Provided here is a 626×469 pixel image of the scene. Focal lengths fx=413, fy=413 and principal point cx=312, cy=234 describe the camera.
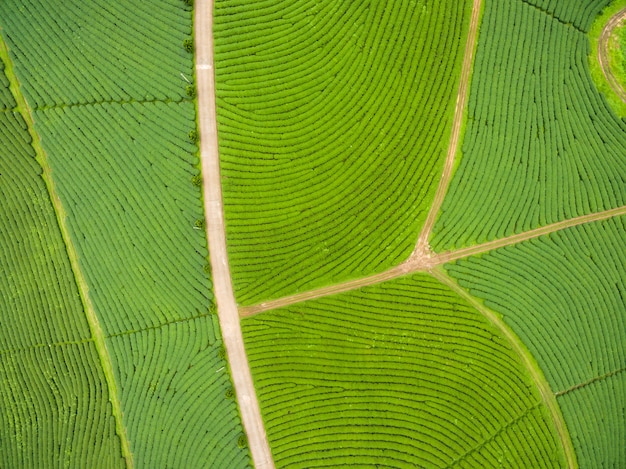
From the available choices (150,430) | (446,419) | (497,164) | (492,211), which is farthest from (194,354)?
(497,164)

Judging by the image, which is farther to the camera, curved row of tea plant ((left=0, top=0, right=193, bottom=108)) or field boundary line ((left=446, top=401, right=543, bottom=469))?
curved row of tea plant ((left=0, top=0, right=193, bottom=108))

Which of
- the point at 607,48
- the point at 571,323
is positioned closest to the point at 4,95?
the point at 571,323

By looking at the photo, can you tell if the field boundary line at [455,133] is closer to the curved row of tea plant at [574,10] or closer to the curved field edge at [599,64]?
the curved row of tea plant at [574,10]

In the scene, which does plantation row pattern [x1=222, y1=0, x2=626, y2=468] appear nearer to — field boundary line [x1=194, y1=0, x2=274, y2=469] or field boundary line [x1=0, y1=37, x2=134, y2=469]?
field boundary line [x1=194, y1=0, x2=274, y2=469]

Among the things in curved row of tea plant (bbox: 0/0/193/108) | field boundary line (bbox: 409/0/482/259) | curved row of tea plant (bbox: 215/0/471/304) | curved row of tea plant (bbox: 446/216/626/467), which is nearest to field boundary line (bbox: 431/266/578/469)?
curved row of tea plant (bbox: 446/216/626/467)

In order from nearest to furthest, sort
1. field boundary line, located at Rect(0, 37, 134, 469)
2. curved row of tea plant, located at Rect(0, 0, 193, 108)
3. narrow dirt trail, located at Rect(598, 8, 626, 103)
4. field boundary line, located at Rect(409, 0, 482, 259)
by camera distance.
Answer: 1. curved row of tea plant, located at Rect(0, 0, 193, 108)
2. field boundary line, located at Rect(409, 0, 482, 259)
3. field boundary line, located at Rect(0, 37, 134, 469)
4. narrow dirt trail, located at Rect(598, 8, 626, 103)

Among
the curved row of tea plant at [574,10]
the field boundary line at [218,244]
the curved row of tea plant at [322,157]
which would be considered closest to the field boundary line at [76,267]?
the field boundary line at [218,244]

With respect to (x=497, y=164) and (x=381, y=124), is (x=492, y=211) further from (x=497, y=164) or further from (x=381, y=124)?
(x=381, y=124)
